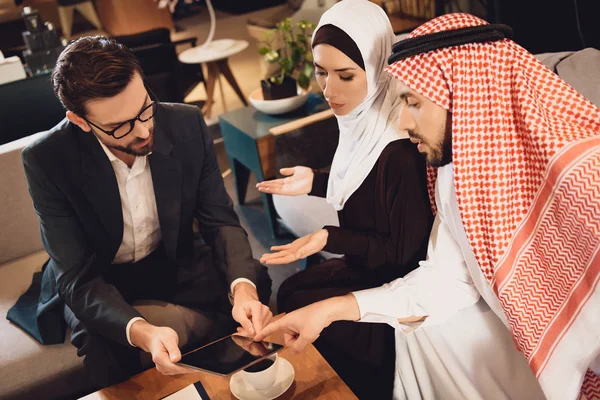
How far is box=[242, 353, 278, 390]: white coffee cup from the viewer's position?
1.41m

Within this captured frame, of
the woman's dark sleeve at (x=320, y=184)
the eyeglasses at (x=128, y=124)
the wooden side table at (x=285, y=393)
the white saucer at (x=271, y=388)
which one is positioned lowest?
the wooden side table at (x=285, y=393)

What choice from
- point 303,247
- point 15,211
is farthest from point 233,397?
point 15,211

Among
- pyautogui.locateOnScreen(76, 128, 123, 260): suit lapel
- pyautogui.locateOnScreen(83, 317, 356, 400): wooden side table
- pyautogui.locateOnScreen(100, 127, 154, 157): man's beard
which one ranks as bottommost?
pyautogui.locateOnScreen(83, 317, 356, 400): wooden side table

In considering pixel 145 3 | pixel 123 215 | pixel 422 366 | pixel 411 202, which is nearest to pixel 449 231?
pixel 411 202

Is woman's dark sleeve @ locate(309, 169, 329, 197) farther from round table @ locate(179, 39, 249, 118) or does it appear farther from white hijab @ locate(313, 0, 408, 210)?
round table @ locate(179, 39, 249, 118)

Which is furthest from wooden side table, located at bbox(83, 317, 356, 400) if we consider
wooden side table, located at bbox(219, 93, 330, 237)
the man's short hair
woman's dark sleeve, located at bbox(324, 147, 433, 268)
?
wooden side table, located at bbox(219, 93, 330, 237)

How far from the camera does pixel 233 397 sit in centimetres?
148

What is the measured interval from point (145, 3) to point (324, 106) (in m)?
4.78

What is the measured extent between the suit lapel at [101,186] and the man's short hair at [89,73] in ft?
0.58

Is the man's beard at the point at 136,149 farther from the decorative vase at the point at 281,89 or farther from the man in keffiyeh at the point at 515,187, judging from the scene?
the decorative vase at the point at 281,89

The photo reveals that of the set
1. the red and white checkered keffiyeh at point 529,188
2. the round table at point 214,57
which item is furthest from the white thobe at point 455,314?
the round table at point 214,57

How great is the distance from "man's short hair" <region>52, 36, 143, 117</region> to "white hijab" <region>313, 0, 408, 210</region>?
0.60 m

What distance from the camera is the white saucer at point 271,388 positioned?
56.6 inches

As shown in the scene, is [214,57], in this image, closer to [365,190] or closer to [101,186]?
[101,186]
